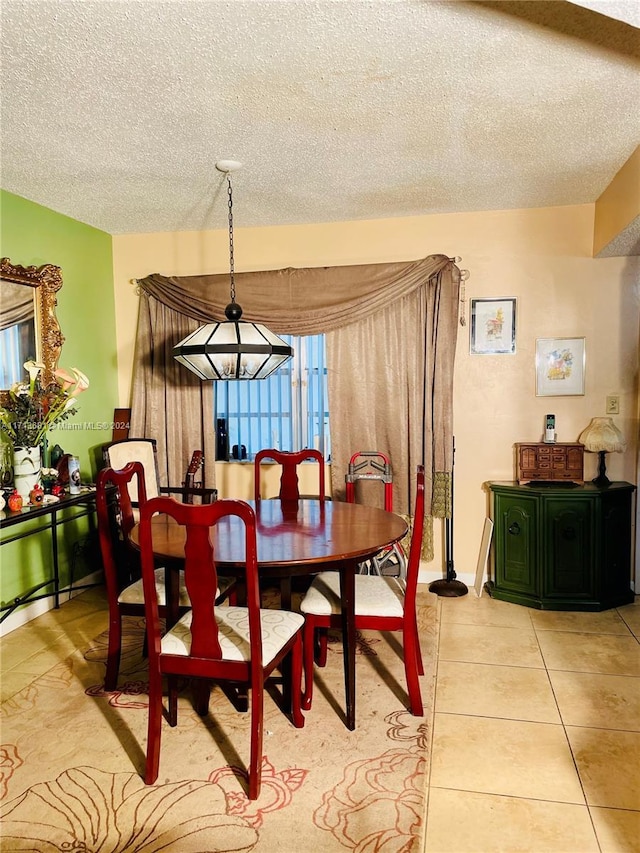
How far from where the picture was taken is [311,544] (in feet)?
8.18

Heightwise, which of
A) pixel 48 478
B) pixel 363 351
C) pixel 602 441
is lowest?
pixel 48 478

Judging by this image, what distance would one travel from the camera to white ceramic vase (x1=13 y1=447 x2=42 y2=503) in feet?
11.0

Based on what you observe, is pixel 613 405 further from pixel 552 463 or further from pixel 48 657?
pixel 48 657

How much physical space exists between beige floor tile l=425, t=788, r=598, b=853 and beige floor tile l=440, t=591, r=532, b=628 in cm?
154

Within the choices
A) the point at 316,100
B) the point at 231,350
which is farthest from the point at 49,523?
the point at 316,100

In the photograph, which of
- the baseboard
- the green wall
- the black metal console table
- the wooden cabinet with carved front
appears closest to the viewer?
the black metal console table

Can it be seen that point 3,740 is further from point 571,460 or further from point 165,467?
point 571,460

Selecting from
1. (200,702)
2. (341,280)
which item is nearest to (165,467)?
(341,280)

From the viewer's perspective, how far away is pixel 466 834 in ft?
6.18

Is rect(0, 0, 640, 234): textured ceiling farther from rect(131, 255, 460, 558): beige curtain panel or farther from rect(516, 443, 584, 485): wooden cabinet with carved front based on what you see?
rect(516, 443, 584, 485): wooden cabinet with carved front

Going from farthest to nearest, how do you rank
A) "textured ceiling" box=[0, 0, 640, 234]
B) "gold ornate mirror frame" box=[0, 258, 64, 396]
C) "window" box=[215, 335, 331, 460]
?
1. "window" box=[215, 335, 331, 460]
2. "gold ornate mirror frame" box=[0, 258, 64, 396]
3. "textured ceiling" box=[0, 0, 640, 234]

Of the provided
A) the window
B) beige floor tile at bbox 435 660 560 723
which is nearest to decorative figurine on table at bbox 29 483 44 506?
the window

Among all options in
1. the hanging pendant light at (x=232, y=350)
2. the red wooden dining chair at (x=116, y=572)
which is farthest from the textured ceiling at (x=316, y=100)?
the red wooden dining chair at (x=116, y=572)

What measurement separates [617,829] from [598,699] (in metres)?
0.83
